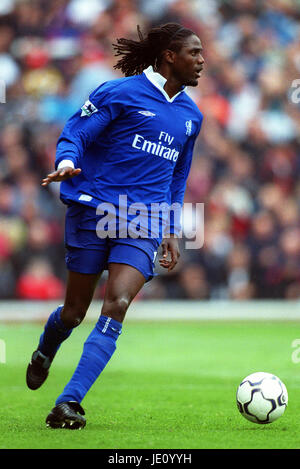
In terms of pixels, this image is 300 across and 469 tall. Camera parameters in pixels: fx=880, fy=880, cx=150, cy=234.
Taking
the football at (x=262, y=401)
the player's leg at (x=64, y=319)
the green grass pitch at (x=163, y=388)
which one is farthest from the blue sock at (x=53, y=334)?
the football at (x=262, y=401)

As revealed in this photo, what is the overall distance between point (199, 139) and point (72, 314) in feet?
31.2

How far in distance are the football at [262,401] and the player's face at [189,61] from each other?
2.09 metres

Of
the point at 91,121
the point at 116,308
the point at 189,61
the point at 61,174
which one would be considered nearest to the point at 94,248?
the point at 116,308

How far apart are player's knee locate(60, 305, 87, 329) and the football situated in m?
1.21

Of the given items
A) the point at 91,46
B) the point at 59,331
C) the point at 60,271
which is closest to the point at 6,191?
the point at 60,271

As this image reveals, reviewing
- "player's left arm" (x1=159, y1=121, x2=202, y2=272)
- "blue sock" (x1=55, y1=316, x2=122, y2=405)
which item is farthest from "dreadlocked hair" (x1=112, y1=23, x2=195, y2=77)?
"blue sock" (x1=55, y1=316, x2=122, y2=405)

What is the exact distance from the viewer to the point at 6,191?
13.9 metres

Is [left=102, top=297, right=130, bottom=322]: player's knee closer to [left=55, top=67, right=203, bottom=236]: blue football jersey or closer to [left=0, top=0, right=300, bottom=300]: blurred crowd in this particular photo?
[left=55, top=67, right=203, bottom=236]: blue football jersey

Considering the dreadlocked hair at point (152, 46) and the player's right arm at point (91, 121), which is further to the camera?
the dreadlocked hair at point (152, 46)

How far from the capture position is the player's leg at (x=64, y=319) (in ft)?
19.2

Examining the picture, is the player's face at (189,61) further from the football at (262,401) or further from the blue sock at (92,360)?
the football at (262,401)

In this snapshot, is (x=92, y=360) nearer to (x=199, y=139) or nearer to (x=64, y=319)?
(x=64, y=319)

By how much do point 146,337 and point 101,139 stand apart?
6932 millimetres
